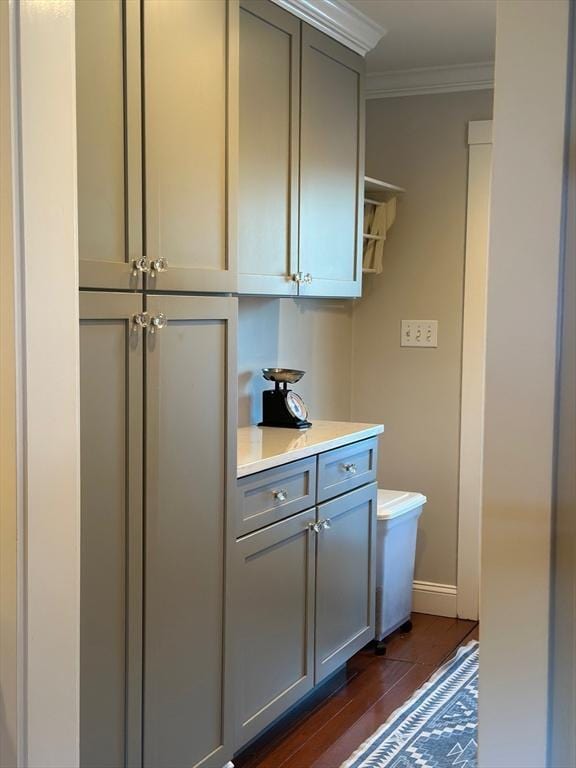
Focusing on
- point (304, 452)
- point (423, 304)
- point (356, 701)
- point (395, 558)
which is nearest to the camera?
point (304, 452)

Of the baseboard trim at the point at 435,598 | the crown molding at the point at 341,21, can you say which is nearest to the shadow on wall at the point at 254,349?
the crown molding at the point at 341,21

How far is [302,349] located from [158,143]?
180cm

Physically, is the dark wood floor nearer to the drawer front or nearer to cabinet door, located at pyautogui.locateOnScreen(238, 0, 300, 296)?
the drawer front

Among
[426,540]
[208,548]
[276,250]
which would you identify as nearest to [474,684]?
[426,540]

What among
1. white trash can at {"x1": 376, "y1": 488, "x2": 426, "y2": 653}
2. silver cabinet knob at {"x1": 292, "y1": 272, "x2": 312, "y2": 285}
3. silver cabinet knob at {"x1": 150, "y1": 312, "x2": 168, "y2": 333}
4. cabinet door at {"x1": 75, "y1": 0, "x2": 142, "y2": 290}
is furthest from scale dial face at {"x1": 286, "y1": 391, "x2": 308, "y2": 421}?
cabinet door at {"x1": 75, "y1": 0, "x2": 142, "y2": 290}

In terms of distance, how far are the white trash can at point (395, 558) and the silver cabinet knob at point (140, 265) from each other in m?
1.82

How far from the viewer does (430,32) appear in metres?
3.40

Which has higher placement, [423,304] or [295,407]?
[423,304]

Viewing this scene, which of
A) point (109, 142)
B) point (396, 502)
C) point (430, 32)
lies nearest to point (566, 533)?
point (109, 142)

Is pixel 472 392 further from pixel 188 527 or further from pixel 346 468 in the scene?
pixel 188 527

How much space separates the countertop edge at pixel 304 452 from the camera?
247 cm

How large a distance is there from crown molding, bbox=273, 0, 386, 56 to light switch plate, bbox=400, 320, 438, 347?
1255 millimetres

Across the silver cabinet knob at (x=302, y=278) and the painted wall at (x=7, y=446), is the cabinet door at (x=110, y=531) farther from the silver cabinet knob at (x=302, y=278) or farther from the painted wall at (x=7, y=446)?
the silver cabinet knob at (x=302, y=278)

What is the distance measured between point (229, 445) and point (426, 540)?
1994 mm
